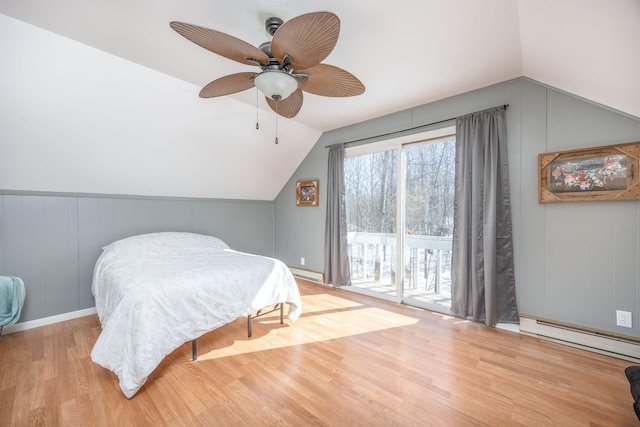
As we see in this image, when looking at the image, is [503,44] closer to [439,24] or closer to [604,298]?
[439,24]

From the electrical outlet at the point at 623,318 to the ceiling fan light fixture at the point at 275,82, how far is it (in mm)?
3127

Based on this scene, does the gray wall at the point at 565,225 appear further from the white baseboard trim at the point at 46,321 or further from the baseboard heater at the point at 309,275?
the white baseboard trim at the point at 46,321

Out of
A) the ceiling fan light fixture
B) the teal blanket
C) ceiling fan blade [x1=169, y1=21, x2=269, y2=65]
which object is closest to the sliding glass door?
the ceiling fan light fixture

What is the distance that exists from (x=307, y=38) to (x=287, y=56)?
20 centimetres

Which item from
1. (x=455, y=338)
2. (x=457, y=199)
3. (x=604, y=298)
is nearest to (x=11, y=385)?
(x=455, y=338)

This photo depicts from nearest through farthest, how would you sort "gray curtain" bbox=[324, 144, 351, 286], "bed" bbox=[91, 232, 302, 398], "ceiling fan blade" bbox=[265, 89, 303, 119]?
"bed" bbox=[91, 232, 302, 398] → "ceiling fan blade" bbox=[265, 89, 303, 119] → "gray curtain" bbox=[324, 144, 351, 286]

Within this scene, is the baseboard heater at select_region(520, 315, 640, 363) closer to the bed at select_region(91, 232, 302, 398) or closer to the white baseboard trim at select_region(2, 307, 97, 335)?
the bed at select_region(91, 232, 302, 398)

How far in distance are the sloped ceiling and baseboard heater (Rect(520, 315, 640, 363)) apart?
1.83 metres

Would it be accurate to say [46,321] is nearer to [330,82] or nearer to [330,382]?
[330,382]

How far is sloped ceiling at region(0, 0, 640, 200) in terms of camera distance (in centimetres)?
164

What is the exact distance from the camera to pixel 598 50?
1.61m

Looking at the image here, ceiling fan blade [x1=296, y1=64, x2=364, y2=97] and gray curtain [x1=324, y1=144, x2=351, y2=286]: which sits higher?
ceiling fan blade [x1=296, y1=64, x2=364, y2=97]

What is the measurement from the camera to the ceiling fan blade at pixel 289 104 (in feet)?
6.31

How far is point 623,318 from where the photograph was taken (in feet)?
6.99
